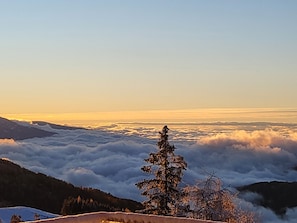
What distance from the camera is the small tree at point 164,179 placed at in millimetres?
30516

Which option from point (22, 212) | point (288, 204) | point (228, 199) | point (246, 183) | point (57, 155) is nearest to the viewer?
point (228, 199)

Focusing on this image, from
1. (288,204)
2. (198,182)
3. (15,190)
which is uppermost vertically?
(198,182)

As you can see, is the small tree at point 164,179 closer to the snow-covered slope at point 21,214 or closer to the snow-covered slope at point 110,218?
the snow-covered slope at point 21,214

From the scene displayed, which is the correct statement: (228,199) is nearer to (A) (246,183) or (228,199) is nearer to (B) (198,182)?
(B) (198,182)

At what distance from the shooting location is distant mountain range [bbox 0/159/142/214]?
46.8m

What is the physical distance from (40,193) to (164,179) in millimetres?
22292

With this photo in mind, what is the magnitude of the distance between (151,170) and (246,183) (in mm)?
153184

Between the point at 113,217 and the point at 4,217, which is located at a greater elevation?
the point at 113,217

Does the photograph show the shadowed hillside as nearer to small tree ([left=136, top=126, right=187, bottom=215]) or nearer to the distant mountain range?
the distant mountain range

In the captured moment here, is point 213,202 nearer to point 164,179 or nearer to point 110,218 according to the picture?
point 164,179

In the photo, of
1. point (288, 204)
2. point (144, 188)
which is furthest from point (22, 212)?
point (288, 204)

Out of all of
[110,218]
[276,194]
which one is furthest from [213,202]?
[276,194]

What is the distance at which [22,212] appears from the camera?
3128cm

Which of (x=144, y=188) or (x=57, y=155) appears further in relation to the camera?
(x=57, y=155)
